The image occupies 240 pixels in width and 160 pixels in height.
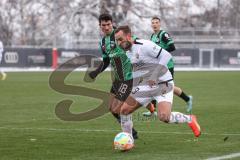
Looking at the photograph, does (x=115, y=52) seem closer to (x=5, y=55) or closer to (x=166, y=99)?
(x=166, y=99)

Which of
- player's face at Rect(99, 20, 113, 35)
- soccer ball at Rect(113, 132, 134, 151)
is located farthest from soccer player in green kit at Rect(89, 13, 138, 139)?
soccer ball at Rect(113, 132, 134, 151)

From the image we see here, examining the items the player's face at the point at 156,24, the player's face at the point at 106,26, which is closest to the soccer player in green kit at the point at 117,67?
the player's face at the point at 106,26

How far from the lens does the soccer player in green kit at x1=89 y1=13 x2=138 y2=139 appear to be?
1202 centimetres

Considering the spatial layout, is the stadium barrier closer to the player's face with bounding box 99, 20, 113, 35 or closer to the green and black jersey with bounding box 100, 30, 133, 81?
the green and black jersey with bounding box 100, 30, 133, 81

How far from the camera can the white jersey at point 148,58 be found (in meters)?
10.6

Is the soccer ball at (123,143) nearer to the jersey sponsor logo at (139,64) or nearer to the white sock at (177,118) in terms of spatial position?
the white sock at (177,118)

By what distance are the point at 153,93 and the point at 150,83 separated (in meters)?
0.28

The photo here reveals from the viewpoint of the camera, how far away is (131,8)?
2542 inches

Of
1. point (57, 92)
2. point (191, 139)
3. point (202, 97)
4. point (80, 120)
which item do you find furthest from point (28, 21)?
point (191, 139)

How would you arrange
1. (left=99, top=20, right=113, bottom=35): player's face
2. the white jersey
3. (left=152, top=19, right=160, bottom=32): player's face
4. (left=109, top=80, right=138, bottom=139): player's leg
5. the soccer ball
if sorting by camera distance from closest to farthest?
the soccer ball
the white jersey
(left=99, top=20, right=113, bottom=35): player's face
(left=109, top=80, right=138, bottom=139): player's leg
(left=152, top=19, right=160, bottom=32): player's face

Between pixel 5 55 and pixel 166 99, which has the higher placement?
pixel 166 99

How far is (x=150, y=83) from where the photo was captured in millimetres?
10664

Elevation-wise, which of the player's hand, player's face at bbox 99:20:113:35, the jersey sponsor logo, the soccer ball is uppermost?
player's face at bbox 99:20:113:35

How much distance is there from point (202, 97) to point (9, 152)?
13.8 meters
